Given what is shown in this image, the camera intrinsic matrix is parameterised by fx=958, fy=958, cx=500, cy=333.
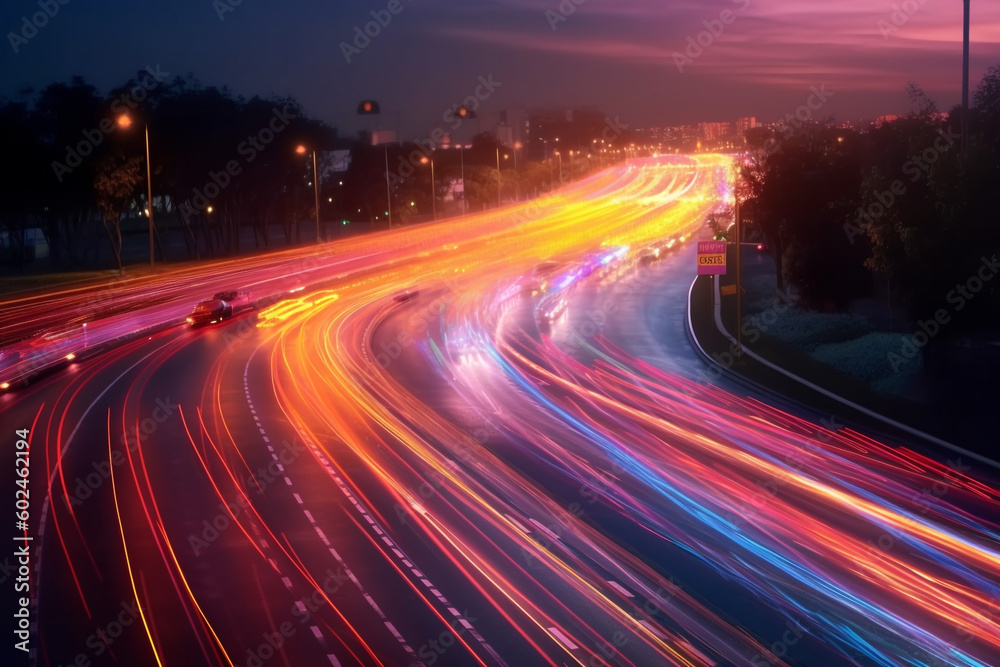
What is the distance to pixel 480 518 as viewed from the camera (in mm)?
12492

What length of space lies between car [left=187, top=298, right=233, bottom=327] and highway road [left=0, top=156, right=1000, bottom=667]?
20.3ft

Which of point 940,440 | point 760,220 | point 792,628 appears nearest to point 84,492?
point 792,628

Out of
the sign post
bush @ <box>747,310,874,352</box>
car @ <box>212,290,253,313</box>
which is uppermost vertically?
the sign post

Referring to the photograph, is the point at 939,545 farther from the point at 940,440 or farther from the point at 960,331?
the point at 960,331

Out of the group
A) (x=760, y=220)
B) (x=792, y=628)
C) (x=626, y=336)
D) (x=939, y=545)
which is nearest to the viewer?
(x=792, y=628)

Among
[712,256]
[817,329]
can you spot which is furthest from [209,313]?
[817,329]

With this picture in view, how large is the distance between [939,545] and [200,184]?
58.0 m

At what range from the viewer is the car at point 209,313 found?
3312 centimetres

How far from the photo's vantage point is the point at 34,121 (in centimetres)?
5459
